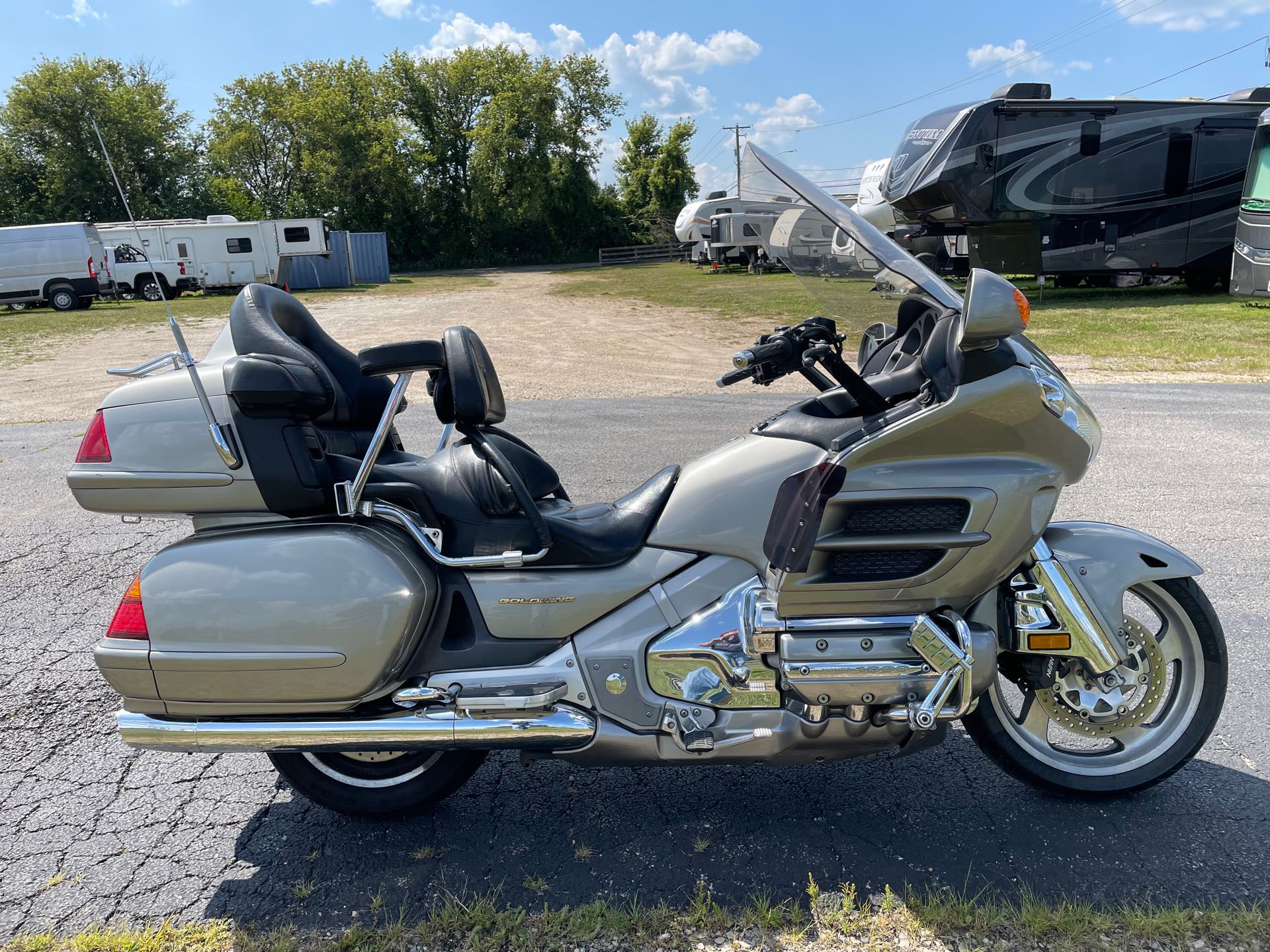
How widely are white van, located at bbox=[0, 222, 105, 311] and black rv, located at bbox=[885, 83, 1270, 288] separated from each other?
78.9 feet

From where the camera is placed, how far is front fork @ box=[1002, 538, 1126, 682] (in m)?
2.46

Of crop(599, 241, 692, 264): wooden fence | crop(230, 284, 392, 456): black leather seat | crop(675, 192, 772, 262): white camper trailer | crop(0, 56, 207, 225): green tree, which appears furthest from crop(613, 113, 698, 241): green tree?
crop(230, 284, 392, 456): black leather seat

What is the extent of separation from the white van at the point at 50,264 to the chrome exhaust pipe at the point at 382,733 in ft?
94.0

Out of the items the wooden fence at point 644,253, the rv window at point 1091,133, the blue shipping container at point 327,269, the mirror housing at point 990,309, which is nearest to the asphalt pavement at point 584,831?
the mirror housing at point 990,309

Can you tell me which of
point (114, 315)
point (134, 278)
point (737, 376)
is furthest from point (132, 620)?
point (134, 278)

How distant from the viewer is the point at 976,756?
9.68 feet

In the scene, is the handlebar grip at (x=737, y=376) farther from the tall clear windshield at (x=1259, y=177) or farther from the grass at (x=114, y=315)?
the tall clear windshield at (x=1259, y=177)

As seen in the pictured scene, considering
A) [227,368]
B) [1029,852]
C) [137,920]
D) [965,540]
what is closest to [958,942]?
[1029,852]

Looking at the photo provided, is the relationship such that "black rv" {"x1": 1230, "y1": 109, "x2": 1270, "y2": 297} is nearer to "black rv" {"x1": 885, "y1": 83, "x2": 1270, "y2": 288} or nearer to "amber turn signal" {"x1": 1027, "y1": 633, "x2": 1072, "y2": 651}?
"black rv" {"x1": 885, "y1": 83, "x2": 1270, "y2": 288}

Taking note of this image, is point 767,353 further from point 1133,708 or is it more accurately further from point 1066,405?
point 1133,708

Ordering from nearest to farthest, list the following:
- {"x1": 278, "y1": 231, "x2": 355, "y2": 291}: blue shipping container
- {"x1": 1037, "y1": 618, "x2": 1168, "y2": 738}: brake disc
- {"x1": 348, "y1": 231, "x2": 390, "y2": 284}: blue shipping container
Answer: {"x1": 1037, "y1": 618, "x2": 1168, "y2": 738}: brake disc, {"x1": 278, "y1": 231, "x2": 355, "y2": 291}: blue shipping container, {"x1": 348, "y1": 231, "x2": 390, "y2": 284}: blue shipping container

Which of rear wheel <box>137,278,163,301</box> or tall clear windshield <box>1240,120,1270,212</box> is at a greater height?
tall clear windshield <box>1240,120,1270,212</box>

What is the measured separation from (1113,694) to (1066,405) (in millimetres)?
955

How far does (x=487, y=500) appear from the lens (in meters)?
2.46
